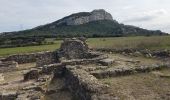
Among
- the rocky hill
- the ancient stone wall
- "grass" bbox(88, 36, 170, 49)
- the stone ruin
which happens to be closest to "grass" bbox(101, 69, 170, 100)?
the stone ruin

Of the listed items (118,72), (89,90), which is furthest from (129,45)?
(89,90)

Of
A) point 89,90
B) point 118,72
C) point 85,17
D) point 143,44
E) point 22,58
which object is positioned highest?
point 85,17

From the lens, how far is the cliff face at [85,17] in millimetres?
153250

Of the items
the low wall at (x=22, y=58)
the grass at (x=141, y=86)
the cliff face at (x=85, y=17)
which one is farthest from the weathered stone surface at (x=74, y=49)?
the cliff face at (x=85, y=17)

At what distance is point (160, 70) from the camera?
66.2 feet

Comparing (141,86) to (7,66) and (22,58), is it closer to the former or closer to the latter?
(7,66)

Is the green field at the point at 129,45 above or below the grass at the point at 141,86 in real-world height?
below

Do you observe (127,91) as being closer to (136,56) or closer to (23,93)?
(23,93)

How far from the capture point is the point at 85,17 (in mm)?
159625

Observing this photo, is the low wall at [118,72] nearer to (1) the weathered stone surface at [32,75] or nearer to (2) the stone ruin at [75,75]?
(2) the stone ruin at [75,75]

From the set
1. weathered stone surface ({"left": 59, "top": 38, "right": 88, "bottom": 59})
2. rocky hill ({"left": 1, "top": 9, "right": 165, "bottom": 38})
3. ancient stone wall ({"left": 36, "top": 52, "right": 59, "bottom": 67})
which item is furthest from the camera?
rocky hill ({"left": 1, "top": 9, "right": 165, "bottom": 38})

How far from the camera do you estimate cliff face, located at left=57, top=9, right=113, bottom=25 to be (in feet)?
503

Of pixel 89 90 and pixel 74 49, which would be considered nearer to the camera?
pixel 89 90

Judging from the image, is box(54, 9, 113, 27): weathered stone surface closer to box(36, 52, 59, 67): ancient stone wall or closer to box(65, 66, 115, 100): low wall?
box(36, 52, 59, 67): ancient stone wall
